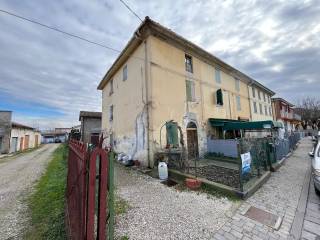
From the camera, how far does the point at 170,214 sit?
3.82m

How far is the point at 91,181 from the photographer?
6.05 feet

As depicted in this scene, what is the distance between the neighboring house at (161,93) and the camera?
9.12 metres

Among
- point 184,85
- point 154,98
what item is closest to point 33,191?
point 154,98

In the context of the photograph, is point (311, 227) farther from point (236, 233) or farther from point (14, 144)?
point (14, 144)

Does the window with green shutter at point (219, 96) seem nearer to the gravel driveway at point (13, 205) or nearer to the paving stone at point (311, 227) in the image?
the paving stone at point (311, 227)

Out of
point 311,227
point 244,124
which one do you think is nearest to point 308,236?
point 311,227

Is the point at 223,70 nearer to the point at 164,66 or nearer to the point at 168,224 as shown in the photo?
the point at 164,66

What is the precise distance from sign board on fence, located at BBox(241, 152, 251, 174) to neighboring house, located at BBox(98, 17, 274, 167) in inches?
179

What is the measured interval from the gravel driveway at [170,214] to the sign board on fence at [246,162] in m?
1.17

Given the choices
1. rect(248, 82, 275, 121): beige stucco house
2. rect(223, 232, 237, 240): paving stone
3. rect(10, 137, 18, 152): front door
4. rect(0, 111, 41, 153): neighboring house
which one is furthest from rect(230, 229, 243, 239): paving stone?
rect(10, 137, 18, 152): front door

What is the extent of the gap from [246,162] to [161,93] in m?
5.79

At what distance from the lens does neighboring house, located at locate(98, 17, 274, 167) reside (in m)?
9.12

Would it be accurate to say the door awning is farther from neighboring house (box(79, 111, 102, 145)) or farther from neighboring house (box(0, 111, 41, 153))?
neighboring house (box(0, 111, 41, 153))

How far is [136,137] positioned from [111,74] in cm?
742
